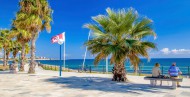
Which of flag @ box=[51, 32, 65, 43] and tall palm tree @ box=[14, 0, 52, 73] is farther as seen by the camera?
tall palm tree @ box=[14, 0, 52, 73]

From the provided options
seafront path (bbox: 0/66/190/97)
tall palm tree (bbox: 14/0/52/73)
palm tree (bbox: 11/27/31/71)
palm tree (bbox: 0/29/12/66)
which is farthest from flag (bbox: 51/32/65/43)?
palm tree (bbox: 0/29/12/66)

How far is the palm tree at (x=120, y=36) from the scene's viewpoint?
49.2 ft

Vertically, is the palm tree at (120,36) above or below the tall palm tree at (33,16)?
below

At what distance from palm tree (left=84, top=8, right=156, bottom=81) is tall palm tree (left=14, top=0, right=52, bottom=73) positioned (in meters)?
8.48

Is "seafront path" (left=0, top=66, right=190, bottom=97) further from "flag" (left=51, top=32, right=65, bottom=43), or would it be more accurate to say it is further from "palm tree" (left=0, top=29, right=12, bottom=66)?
"palm tree" (left=0, top=29, right=12, bottom=66)

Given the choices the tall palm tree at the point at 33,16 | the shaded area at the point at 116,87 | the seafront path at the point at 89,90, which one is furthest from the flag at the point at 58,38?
the shaded area at the point at 116,87

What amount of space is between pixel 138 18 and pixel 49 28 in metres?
11.7

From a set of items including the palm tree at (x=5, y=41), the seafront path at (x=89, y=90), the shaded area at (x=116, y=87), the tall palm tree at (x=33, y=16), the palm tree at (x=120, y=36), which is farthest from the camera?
the palm tree at (x=5, y=41)

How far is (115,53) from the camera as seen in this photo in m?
14.7

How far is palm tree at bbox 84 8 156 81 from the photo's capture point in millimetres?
15009

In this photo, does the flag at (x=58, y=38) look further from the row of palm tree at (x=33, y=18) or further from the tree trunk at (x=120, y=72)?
the tree trunk at (x=120, y=72)

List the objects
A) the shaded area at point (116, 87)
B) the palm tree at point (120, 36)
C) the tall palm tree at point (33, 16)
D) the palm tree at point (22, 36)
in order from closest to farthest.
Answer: the shaded area at point (116, 87) < the palm tree at point (120, 36) < the tall palm tree at point (33, 16) < the palm tree at point (22, 36)

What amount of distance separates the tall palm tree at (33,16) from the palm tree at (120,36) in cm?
848

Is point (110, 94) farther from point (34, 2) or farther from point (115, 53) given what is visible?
point (34, 2)
